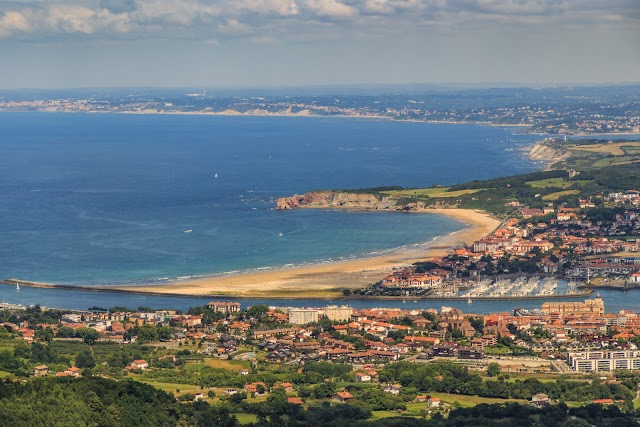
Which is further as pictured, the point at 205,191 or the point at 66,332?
the point at 205,191

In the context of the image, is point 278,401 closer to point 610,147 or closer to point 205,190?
point 205,190

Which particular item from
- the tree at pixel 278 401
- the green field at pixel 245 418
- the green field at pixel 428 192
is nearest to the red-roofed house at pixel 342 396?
the tree at pixel 278 401

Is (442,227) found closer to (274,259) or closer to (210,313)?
(274,259)

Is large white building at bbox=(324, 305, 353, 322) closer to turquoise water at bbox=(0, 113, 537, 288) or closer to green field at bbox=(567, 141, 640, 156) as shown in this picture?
turquoise water at bbox=(0, 113, 537, 288)

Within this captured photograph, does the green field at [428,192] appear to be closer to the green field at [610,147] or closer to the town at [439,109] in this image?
the green field at [610,147]

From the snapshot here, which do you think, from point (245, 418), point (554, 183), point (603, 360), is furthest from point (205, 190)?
point (245, 418)
